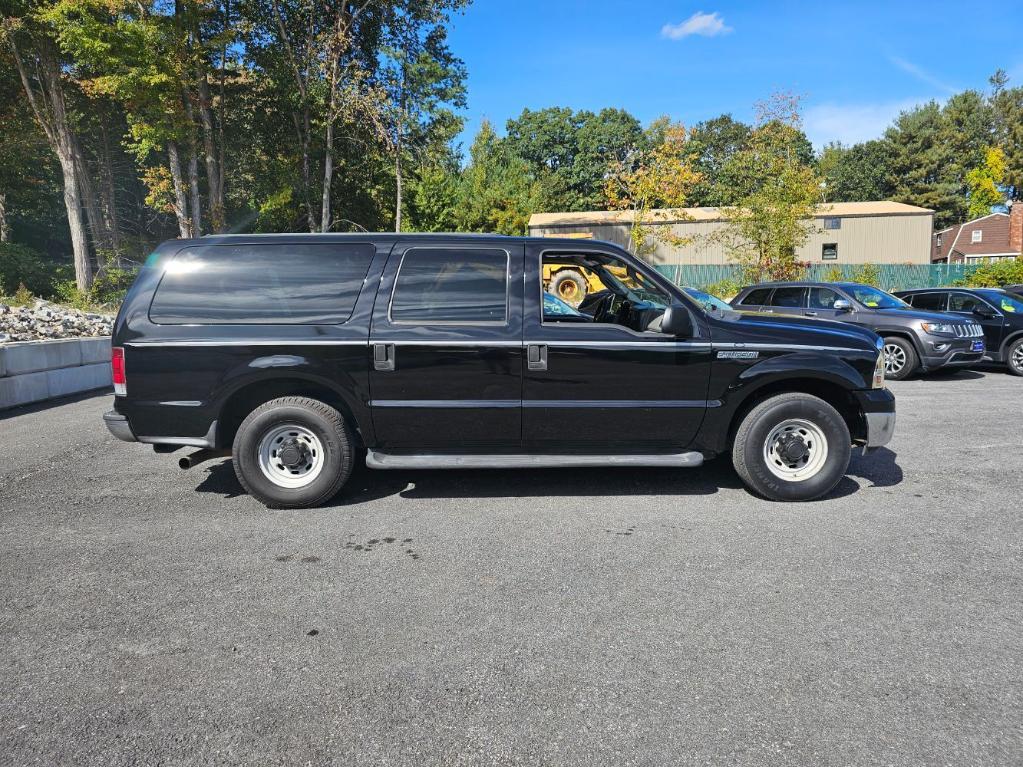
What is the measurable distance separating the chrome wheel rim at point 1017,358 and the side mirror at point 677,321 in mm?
10394

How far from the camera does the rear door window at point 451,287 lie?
15.1ft

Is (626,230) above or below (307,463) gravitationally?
above

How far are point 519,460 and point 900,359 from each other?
9.12m

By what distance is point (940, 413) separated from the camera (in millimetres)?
8016

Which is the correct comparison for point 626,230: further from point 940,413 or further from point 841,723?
point 841,723

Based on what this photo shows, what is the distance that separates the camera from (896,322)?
10.8 meters

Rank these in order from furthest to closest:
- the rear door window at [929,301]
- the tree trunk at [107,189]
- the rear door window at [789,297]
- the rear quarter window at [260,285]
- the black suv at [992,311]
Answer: the tree trunk at [107,189] → the rear door window at [929,301] → the rear door window at [789,297] → the black suv at [992,311] → the rear quarter window at [260,285]

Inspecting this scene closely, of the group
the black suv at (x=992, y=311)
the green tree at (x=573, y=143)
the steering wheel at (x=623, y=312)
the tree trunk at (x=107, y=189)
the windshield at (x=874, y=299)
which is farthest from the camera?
the green tree at (x=573, y=143)

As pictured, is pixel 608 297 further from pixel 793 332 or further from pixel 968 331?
pixel 968 331

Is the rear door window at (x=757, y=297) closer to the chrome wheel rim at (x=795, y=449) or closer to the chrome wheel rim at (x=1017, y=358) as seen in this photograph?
the chrome wheel rim at (x=1017, y=358)

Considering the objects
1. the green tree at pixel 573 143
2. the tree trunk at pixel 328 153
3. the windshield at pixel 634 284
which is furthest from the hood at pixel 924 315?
the green tree at pixel 573 143

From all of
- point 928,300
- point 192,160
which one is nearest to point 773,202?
point 928,300

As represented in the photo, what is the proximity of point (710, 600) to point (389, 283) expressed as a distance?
3.00 meters

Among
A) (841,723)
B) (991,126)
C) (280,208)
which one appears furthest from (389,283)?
(991,126)
